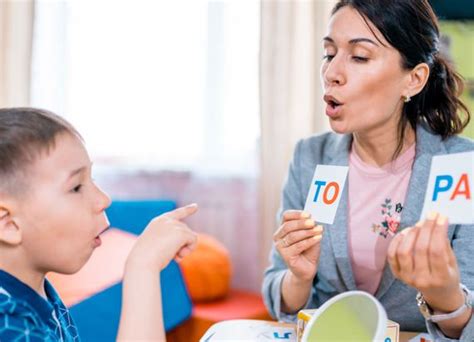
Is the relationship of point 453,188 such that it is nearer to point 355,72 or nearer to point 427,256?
point 427,256

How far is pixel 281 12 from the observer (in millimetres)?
2414

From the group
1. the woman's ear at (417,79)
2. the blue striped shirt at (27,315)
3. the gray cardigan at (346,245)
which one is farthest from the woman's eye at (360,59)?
the blue striped shirt at (27,315)

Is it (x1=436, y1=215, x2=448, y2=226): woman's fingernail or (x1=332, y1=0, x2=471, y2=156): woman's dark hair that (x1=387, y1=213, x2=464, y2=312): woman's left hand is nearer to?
(x1=436, y1=215, x2=448, y2=226): woman's fingernail

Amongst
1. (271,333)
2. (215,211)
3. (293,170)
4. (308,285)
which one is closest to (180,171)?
(215,211)

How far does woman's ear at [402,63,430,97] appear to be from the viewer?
4.64 ft

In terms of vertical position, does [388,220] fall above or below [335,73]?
below

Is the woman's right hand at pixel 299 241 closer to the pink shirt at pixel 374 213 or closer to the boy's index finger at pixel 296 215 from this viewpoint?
the boy's index finger at pixel 296 215

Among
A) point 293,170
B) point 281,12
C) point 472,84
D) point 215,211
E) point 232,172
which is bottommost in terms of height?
point 215,211

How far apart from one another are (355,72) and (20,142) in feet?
2.37

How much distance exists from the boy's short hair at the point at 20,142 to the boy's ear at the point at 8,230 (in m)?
0.03

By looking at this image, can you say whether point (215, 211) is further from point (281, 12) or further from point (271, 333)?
point (271, 333)

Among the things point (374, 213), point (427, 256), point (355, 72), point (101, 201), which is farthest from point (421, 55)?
point (101, 201)

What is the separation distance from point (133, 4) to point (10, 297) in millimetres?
2107

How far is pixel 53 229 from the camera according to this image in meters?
0.94
